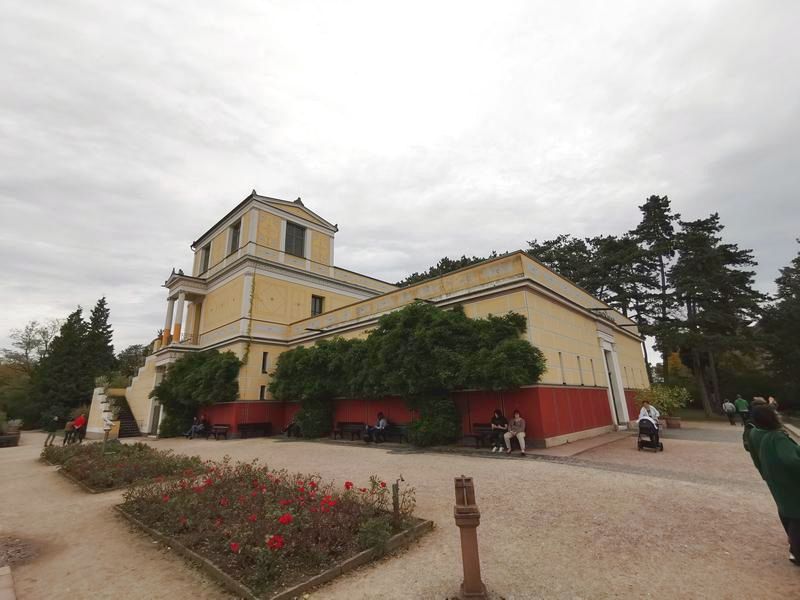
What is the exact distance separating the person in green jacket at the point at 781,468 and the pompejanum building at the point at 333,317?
8.14 metres

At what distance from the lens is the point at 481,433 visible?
500 inches

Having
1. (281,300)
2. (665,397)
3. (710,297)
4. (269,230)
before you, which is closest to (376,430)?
(281,300)

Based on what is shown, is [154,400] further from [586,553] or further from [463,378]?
[586,553]

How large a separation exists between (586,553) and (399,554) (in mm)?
2238

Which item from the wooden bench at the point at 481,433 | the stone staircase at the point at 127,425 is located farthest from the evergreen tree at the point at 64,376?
the wooden bench at the point at 481,433

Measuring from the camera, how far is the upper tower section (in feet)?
82.9

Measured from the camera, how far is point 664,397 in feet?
56.8

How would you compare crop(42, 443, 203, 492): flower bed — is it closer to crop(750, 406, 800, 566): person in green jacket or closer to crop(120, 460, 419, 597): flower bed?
crop(120, 460, 419, 597): flower bed

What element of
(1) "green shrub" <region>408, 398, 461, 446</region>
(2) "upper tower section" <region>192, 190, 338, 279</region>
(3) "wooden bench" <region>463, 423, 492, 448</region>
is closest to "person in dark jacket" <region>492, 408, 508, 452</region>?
(3) "wooden bench" <region>463, 423, 492, 448</region>

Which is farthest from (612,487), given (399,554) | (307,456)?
(307,456)

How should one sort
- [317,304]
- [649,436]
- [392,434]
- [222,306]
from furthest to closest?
[317,304]
[222,306]
[392,434]
[649,436]

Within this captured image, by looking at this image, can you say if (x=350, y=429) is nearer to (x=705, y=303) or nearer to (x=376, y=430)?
(x=376, y=430)

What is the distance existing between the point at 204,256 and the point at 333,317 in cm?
1561

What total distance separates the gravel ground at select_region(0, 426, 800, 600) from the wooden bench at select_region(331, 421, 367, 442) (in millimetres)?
8636
